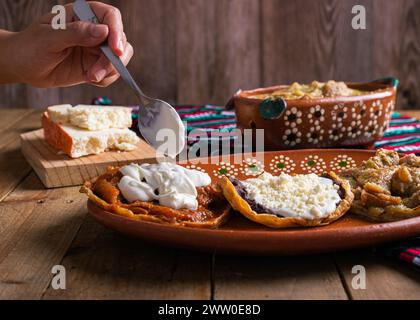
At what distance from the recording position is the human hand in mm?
1412

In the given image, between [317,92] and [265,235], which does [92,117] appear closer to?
[317,92]

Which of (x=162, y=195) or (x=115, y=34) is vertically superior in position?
(x=115, y=34)

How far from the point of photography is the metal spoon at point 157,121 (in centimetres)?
133

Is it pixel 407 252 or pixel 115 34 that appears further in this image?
pixel 115 34

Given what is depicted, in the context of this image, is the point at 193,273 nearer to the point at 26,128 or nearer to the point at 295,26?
the point at 26,128

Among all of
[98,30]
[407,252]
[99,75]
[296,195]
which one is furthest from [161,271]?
[99,75]

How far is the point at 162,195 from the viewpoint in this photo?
3.58ft

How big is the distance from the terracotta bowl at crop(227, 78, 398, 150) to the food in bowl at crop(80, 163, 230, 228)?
50cm

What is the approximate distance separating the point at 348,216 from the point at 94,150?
0.83m

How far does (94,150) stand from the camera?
1716 millimetres

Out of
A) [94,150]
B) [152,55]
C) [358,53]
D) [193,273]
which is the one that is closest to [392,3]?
[358,53]

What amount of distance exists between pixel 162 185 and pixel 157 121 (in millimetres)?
297

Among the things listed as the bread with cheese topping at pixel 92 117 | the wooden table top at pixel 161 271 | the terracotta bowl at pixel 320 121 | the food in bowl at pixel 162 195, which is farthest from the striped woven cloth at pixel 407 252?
the bread with cheese topping at pixel 92 117

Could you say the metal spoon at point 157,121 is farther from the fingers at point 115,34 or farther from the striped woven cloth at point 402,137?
the striped woven cloth at point 402,137
